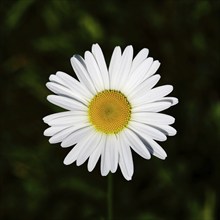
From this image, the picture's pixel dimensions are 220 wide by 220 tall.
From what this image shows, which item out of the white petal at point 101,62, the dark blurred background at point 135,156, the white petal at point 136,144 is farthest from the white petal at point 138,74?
the dark blurred background at point 135,156

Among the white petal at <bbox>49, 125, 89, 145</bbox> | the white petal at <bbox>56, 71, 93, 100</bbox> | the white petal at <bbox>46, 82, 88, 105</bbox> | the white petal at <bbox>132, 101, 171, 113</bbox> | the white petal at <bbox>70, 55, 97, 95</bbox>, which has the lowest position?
the white petal at <bbox>49, 125, 89, 145</bbox>

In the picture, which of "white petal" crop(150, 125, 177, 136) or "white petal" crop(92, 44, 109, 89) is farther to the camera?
"white petal" crop(92, 44, 109, 89)

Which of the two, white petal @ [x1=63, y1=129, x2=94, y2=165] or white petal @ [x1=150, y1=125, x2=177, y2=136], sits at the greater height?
white petal @ [x1=150, y1=125, x2=177, y2=136]

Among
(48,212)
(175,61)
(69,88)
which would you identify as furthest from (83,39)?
(69,88)

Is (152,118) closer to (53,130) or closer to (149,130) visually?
(149,130)

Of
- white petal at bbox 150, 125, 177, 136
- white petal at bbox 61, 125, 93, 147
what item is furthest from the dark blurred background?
white petal at bbox 150, 125, 177, 136

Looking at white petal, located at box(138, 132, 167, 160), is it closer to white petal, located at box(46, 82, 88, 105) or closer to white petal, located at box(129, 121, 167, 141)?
white petal, located at box(129, 121, 167, 141)
